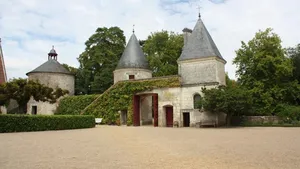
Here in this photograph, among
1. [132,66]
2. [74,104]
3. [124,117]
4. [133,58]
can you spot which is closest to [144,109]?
[124,117]

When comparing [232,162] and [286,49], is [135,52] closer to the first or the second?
[286,49]

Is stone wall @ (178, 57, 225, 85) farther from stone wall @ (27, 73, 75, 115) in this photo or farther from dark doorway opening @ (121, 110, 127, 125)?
stone wall @ (27, 73, 75, 115)

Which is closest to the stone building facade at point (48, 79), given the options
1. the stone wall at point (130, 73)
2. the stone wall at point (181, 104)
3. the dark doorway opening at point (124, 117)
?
the stone wall at point (130, 73)

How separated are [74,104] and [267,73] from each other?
2031 centimetres

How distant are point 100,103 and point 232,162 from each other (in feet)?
75.7

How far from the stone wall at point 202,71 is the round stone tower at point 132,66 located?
275 inches

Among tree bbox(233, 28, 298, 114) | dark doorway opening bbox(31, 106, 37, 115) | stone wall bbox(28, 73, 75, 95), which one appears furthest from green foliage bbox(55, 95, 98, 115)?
tree bbox(233, 28, 298, 114)

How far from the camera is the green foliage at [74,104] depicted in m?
31.1

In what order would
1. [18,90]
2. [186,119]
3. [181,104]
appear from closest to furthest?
[18,90] < [181,104] < [186,119]

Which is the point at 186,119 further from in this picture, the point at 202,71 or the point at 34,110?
the point at 34,110

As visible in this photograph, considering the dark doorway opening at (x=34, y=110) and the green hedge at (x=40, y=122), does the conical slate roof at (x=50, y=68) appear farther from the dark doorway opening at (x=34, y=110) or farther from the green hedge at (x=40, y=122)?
the green hedge at (x=40, y=122)

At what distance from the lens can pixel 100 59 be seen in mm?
37719

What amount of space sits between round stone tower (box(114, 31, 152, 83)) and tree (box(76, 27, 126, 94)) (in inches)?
201

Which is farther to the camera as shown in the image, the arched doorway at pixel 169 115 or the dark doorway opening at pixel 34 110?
the dark doorway opening at pixel 34 110
